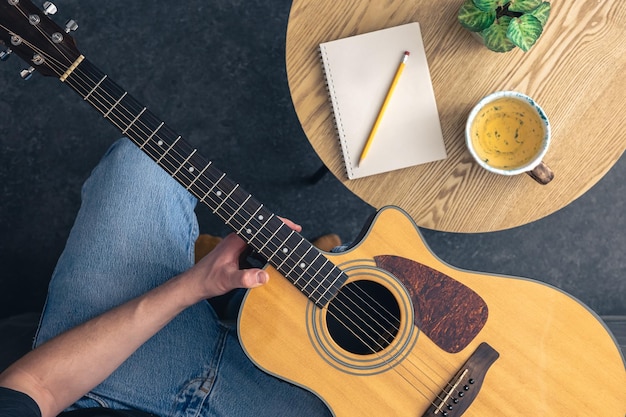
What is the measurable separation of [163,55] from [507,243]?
1.20 meters

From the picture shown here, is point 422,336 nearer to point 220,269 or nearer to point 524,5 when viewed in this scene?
point 220,269

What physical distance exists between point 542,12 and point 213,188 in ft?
2.32

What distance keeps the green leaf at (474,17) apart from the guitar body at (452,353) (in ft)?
1.61

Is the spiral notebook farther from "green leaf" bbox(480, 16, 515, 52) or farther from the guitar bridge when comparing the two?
the guitar bridge

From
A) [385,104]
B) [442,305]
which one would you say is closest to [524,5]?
[385,104]

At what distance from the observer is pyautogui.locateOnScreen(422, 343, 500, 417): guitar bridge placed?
3.72 ft

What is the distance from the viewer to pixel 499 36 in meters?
1.14

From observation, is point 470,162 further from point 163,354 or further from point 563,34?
point 163,354

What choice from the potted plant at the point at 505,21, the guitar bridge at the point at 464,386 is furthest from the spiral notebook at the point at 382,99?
the guitar bridge at the point at 464,386

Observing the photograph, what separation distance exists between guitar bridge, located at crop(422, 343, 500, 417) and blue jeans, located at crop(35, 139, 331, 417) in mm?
256

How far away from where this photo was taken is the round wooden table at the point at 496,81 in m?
1.23

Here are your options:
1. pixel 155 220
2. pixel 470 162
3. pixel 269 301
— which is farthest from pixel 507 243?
pixel 155 220

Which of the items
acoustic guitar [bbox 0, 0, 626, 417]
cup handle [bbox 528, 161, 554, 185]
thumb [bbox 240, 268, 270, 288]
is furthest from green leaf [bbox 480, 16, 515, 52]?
thumb [bbox 240, 268, 270, 288]

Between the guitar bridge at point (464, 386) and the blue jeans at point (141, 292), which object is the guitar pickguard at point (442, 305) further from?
the blue jeans at point (141, 292)
